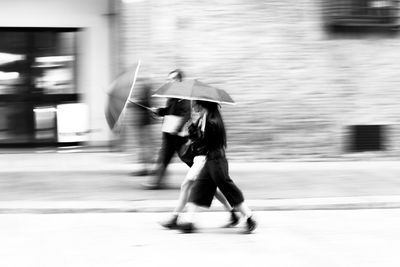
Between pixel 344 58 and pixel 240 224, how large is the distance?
18.6ft

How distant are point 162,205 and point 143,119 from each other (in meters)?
1.98

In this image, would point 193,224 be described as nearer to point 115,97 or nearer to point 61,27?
point 115,97

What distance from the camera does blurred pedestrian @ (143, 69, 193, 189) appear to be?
9.21 metres

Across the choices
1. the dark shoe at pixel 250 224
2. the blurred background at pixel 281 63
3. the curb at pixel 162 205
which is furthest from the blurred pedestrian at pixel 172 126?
the blurred background at pixel 281 63

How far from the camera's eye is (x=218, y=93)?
7.18m

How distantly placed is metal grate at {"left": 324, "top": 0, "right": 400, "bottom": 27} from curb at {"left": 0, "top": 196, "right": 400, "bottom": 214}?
14.3 ft

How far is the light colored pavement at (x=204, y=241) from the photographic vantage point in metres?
6.20

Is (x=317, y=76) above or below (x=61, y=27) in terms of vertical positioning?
below

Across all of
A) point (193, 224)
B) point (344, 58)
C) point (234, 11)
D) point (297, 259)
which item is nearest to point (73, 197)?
point (193, 224)

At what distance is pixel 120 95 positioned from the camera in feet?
27.2

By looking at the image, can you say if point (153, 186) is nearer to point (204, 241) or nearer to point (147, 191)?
point (147, 191)

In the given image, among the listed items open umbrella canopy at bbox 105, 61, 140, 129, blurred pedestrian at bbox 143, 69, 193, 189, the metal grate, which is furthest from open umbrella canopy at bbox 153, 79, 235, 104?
the metal grate

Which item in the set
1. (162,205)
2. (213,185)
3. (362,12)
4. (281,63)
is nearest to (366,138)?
Result: (281,63)

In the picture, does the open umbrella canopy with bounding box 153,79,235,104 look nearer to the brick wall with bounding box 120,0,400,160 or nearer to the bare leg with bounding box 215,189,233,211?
the bare leg with bounding box 215,189,233,211
